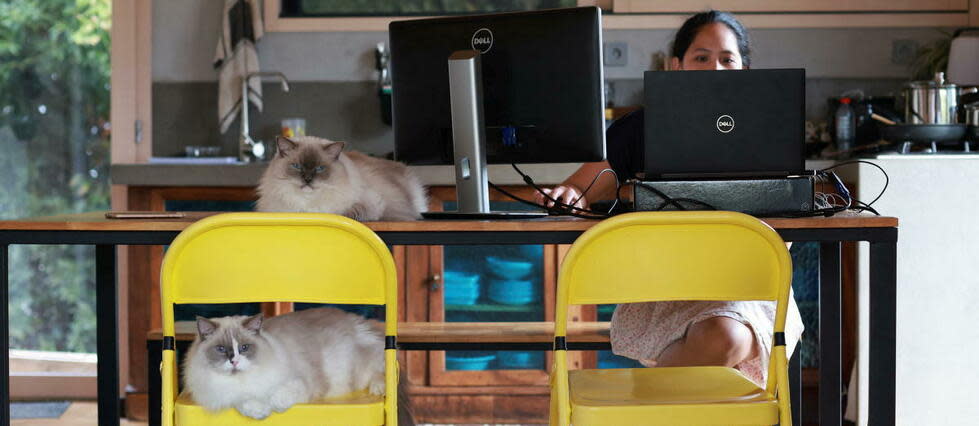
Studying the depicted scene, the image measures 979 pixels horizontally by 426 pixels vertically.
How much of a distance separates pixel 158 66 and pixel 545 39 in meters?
2.40

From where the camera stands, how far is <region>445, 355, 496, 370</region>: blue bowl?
3467mm

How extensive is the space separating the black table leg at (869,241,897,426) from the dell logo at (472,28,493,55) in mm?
824

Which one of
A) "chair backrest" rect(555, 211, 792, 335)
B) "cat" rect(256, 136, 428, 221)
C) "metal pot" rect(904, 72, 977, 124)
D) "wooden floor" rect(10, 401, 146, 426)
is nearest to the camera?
"chair backrest" rect(555, 211, 792, 335)

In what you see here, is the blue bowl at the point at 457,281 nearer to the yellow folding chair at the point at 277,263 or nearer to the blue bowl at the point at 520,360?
the blue bowl at the point at 520,360

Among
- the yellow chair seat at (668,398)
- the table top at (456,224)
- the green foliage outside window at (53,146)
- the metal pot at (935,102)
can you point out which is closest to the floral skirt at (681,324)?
the yellow chair seat at (668,398)

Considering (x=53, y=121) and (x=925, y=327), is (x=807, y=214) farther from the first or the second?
(x=53, y=121)

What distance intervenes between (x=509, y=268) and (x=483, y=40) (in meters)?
1.53

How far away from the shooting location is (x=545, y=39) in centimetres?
198

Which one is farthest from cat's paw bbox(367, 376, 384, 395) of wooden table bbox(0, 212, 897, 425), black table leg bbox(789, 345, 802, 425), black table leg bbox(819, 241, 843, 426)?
black table leg bbox(789, 345, 802, 425)

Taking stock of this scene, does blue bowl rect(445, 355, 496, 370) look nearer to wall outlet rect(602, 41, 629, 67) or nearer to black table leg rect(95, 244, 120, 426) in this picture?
wall outlet rect(602, 41, 629, 67)

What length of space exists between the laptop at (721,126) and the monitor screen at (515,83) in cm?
20

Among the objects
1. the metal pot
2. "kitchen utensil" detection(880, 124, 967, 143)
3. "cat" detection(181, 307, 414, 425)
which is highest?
the metal pot

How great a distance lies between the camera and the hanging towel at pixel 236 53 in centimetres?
380

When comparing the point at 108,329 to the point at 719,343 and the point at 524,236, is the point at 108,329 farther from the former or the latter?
the point at 719,343
